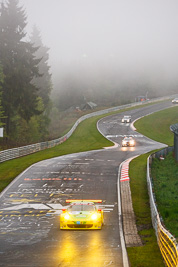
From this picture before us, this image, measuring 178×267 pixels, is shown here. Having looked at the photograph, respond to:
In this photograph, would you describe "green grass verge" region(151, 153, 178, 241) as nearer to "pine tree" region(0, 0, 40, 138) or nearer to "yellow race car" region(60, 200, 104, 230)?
"yellow race car" region(60, 200, 104, 230)

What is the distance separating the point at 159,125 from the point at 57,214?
6985 cm

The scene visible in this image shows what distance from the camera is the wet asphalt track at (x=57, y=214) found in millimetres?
17094

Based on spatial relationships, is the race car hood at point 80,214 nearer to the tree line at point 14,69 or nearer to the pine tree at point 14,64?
the tree line at point 14,69

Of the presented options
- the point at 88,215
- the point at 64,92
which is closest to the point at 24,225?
the point at 88,215

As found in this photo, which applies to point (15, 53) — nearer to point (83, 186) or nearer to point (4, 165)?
point (4, 165)

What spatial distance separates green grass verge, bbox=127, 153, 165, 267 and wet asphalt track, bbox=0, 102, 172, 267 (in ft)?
2.46

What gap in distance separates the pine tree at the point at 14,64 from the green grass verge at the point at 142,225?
30.8 metres

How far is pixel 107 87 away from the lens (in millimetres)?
182500

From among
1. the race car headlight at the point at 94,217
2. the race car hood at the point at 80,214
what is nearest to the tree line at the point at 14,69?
the race car hood at the point at 80,214

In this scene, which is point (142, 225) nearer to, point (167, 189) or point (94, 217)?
point (94, 217)

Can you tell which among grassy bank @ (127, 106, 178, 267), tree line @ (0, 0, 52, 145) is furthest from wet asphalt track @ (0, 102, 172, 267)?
tree line @ (0, 0, 52, 145)

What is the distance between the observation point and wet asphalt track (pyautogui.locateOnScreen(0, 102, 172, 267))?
17.1m

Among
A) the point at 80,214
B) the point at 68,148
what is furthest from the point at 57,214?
the point at 68,148

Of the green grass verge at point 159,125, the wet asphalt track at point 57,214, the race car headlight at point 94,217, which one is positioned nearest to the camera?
the wet asphalt track at point 57,214
